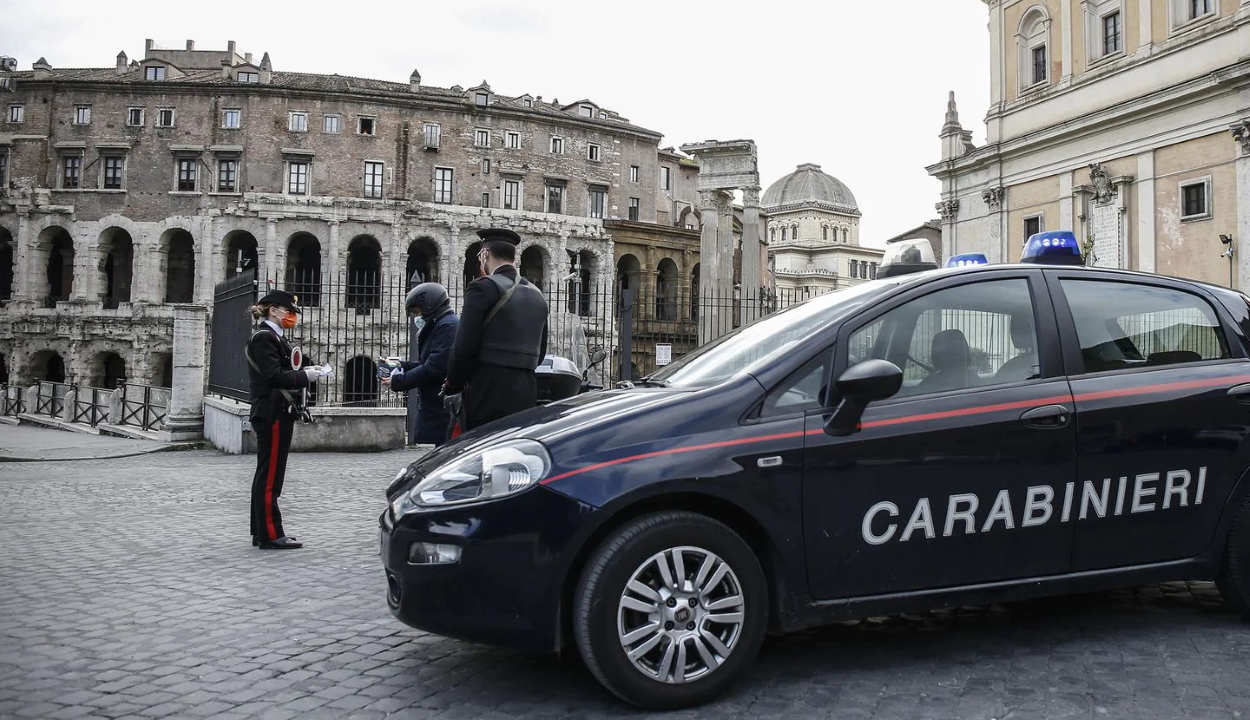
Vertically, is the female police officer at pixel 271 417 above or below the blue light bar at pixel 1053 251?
below

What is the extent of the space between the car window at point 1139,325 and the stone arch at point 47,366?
51.5 m

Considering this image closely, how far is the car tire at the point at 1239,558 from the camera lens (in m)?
3.95

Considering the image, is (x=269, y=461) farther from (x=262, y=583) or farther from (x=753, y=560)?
(x=753, y=560)

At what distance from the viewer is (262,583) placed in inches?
208

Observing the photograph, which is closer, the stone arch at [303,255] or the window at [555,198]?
the stone arch at [303,255]

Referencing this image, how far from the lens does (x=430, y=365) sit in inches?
228

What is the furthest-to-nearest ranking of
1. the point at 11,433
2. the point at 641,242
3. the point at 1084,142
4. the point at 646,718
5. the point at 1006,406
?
the point at 641,242
the point at 1084,142
the point at 11,433
the point at 1006,406
the point at 646,718

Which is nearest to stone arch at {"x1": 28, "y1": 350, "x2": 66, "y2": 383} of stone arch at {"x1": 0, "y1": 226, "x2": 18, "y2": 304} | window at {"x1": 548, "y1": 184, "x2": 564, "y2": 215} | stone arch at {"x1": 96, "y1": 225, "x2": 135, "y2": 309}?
stone arch at {"x1": 96, "y1": 225, "x2": 135, "y2": 309}

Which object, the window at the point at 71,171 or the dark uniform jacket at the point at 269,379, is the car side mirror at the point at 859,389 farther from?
the window at the point at 71,171

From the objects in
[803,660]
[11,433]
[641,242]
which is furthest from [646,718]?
[641,242]

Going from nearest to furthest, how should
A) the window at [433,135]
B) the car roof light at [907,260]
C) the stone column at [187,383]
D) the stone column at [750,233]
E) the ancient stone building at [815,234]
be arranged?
the car roof light at [907,260], the stone column at [187,383], the stone column at [750,233], the window at [433,135], the ancient stone building at [815,234]

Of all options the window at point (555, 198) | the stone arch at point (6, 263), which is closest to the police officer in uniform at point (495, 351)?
the window at point (555, 198)

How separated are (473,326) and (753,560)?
251cm

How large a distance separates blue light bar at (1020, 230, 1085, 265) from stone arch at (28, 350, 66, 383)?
50979 millimetres
